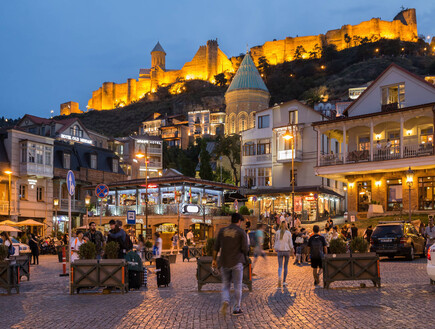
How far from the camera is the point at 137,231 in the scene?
48688 millimetres

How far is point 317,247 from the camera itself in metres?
14.6

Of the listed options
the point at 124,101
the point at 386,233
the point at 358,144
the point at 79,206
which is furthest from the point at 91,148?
the point at 124,101

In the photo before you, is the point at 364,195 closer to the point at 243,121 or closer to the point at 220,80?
the point at 243,121

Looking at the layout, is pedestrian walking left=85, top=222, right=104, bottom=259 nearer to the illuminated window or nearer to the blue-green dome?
the illuminated window

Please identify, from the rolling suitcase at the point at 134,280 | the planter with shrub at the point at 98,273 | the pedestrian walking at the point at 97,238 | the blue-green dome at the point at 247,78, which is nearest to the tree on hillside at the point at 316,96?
the blue-green dome at the point at 247,78

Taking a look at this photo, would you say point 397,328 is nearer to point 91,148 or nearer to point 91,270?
point 91,270

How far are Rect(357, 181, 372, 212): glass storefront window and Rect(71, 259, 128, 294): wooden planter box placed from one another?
29.2 meters

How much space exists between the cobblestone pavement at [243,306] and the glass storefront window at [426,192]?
2275 centimetres

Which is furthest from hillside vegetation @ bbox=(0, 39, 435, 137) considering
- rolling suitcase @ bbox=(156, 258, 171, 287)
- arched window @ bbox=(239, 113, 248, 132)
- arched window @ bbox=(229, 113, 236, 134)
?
rolling suitcase @ bbox=(156, 258, 171, 287)

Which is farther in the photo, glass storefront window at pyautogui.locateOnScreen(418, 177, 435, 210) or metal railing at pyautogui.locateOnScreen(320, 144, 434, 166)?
glass storefront window at pyautogui.locateOnScreen(418, 177, 435, 210)

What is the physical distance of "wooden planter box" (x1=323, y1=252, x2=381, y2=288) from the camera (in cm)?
1364

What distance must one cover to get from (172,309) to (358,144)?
33300 mm

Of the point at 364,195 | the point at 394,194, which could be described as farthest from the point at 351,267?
the point at 364,195

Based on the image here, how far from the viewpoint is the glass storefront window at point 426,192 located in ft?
121
